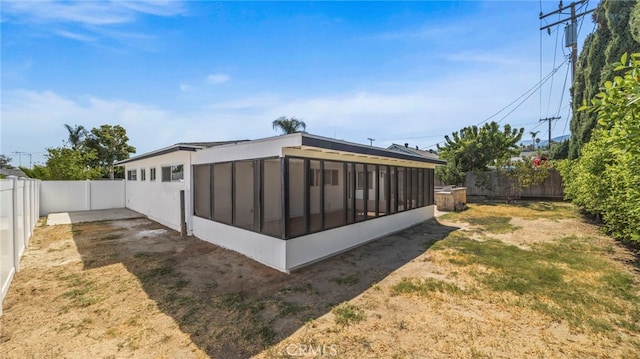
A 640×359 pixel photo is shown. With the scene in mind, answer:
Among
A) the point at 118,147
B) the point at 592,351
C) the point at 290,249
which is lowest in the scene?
the point at 592,351

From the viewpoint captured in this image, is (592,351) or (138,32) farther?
(138,32)

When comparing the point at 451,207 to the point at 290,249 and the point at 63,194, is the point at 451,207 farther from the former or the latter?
the point at 63,194

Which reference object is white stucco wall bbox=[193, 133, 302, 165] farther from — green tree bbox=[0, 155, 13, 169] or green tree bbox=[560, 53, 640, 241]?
green tree bbox=[0, 155, 13, 169]

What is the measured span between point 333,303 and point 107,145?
27.2 meters

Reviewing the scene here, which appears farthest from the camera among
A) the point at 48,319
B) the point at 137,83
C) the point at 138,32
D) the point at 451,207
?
the point at 451,207

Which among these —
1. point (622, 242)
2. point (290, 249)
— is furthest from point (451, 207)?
point (290, 249)

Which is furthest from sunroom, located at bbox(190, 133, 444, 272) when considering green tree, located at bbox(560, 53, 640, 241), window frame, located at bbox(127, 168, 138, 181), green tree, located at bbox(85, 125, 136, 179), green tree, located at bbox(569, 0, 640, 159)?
green tree, located at bbox(85, 125, 136, 179)

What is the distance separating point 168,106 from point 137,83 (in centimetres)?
333

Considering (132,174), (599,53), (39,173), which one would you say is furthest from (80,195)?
(599,53)

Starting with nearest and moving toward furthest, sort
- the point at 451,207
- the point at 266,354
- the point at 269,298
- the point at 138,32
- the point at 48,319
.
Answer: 1. the point at 266,354
2. the point at 48,319
3. the point at 269,298
4. the point at 138,32
5. the point at 451,207

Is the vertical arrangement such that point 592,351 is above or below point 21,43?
below

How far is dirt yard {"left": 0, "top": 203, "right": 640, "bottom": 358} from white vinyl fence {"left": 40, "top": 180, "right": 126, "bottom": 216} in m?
8.21

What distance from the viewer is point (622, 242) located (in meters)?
6.49

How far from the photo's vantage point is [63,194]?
1252cm
